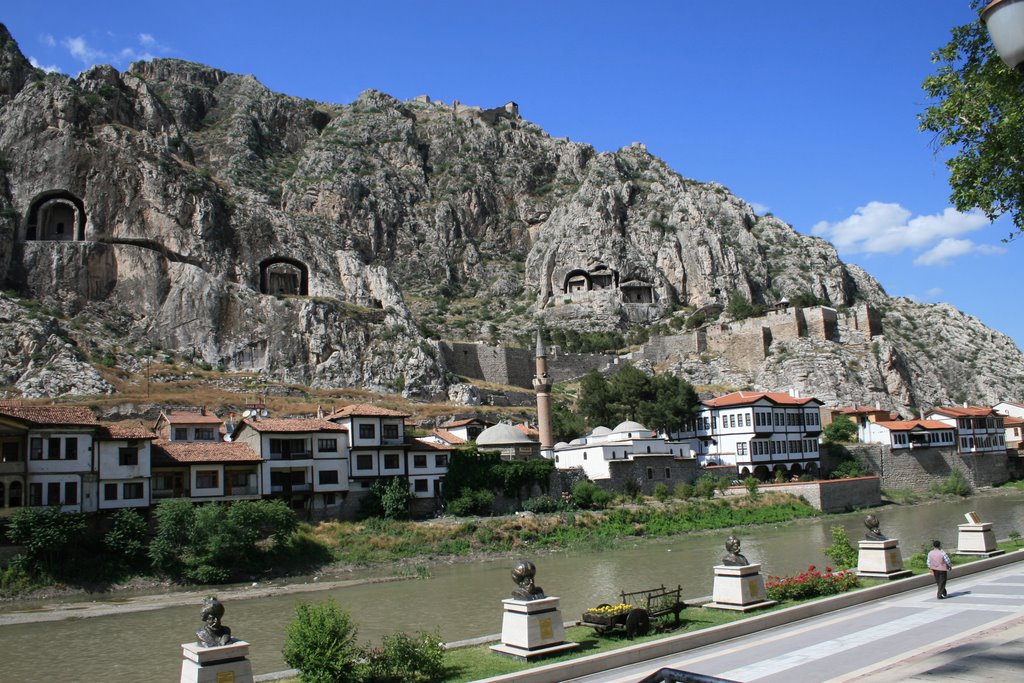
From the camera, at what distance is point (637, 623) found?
51.0 feet

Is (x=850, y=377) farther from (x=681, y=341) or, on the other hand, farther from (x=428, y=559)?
(x=428, y=559)

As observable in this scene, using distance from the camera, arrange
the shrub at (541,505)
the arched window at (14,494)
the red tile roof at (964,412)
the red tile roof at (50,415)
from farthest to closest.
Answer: the red tile roof at (964,412)
the shrub at (541,505)
the red tile roof at (50,415)
the arched window at (14,494)

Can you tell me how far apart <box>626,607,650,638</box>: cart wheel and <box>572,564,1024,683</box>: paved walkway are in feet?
4.60

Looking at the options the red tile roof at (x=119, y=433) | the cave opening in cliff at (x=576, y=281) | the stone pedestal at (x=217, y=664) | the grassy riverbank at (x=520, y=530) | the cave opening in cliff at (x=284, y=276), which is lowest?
the grassy riverbank at (x=520, y=530)

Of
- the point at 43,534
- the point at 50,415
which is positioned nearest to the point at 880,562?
the point at 43,534

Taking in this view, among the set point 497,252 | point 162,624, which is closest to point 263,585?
point 162,624

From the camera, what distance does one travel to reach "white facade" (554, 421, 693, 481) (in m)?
54.3

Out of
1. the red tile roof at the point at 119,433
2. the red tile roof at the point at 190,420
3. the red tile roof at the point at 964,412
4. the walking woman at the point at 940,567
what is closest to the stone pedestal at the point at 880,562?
the walking woman at the point at 940,567

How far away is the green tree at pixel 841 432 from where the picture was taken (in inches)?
2694

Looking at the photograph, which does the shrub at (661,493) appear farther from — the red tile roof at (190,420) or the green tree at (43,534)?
the green tree at (43,534)

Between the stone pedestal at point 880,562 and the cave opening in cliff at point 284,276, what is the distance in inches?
2964

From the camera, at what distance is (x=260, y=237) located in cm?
8875

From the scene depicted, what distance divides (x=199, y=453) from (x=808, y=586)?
31.2 metres

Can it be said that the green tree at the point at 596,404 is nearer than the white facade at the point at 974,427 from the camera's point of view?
Yes
